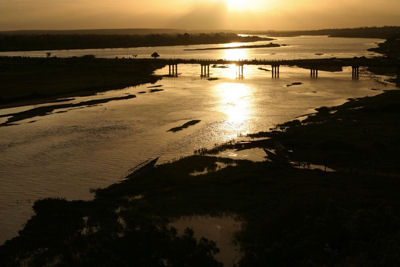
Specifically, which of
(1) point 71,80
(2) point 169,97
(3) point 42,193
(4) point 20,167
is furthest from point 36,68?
(3) point 42,193

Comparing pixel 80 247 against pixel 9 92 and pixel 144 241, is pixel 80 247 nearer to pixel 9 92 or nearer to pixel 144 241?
pixel 144 241

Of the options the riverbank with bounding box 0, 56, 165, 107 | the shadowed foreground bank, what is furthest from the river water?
the riverbank with bounding box 0, 56, 165, 107

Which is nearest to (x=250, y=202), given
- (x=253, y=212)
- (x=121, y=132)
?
(x=253, y=212)

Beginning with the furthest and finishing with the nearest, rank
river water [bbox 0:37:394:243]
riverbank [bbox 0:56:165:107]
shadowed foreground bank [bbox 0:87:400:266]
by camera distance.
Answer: riverbank [bbox 0:56:165:107] → river water [bbox 0:37:394:243] → shadowed foreground bank [bbox 0:87:400:266]

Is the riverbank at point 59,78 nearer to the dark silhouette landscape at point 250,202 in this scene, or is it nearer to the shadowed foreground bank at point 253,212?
the dark silhouette landscape at point 250,202

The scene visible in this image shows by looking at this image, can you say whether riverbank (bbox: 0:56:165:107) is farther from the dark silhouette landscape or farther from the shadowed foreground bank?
the shadowed foreground bank

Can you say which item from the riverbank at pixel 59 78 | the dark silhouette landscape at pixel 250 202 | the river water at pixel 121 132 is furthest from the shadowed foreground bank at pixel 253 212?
the riverbank at pixel 59 78

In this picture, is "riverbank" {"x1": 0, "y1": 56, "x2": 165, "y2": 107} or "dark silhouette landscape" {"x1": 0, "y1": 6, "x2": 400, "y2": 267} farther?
"riverbank" {"x1": 0, "y1": 56, "x2": 165, "y2": 107}
